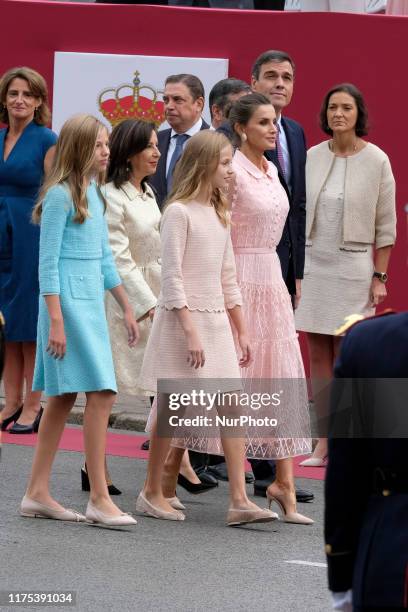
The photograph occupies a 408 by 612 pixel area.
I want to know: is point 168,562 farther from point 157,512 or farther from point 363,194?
point 363,194

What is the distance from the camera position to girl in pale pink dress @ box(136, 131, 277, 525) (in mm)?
7113

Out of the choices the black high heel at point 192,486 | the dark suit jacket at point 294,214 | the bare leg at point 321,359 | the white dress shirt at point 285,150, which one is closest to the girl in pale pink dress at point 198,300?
the black high heel at point 192,486

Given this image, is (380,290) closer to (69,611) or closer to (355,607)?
(69,611)

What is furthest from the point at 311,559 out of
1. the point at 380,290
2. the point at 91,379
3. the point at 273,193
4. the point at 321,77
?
the point at 321,77

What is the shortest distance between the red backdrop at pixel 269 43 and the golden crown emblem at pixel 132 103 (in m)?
0.22

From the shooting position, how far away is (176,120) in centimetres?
910

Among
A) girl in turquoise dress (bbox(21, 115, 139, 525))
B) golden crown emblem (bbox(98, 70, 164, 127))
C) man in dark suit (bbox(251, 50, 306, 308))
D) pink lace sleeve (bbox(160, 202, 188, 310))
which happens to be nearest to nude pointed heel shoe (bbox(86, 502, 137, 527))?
girl in turquoise dress (bbox(21, 115, 139, 525))

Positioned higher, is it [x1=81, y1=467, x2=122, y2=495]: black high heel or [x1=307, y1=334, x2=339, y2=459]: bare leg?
[x1=307, y1=334, x2=339, y2=459]: bare leg

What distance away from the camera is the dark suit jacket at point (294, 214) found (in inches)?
324

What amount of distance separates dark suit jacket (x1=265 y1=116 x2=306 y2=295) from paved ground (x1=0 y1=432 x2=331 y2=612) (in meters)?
1.29

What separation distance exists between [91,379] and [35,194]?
9.95 feet

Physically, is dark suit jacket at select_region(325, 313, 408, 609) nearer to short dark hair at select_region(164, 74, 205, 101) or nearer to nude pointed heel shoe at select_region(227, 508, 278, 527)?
nude pointed heel shoe at select_region(227, 508, 278, 527)

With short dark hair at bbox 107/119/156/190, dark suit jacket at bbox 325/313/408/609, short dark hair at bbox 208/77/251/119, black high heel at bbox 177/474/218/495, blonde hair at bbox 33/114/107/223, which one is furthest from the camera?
short dark hair at bbox 208/77/251/119

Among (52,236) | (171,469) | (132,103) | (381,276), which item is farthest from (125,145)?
(132,103)
